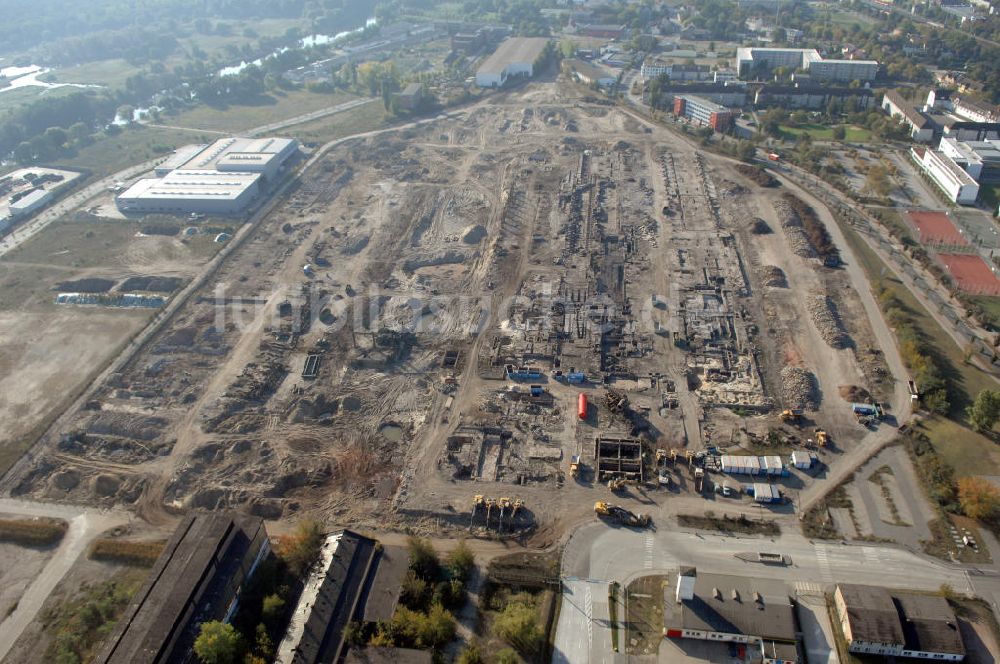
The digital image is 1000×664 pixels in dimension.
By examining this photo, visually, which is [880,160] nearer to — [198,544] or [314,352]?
[314,352]

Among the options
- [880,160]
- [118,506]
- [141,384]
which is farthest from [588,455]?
[880,160]

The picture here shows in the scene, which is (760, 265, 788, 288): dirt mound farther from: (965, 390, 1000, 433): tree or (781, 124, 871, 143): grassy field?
(781, 124, 871, 143): grassy field

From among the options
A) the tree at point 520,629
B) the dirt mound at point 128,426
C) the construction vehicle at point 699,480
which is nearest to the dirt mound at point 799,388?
the construction vehicle at point 699,480

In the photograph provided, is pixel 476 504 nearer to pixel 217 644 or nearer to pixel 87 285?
pixel 217 644

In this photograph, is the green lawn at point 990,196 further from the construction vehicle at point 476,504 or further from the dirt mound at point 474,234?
the construction vehicle at point 476,504

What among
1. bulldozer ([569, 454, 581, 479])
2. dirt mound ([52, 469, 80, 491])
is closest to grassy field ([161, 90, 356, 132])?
dirt mound ([52, 469, 80, 491])

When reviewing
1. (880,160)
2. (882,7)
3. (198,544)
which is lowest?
(198,544)

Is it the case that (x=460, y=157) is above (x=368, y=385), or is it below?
above

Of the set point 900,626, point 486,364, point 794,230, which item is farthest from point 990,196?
point 486,364
